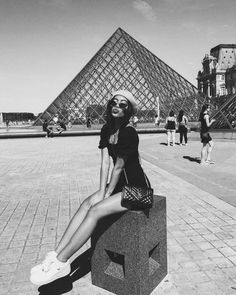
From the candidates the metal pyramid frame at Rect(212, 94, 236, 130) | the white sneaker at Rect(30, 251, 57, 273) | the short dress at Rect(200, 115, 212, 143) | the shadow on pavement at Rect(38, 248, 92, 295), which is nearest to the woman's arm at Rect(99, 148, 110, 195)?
the white sneaker at Rect(30, 251, 57, 273)

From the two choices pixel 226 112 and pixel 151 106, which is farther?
pixel 151 106

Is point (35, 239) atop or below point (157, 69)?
below

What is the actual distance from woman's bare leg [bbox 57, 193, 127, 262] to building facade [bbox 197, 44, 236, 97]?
9473cm

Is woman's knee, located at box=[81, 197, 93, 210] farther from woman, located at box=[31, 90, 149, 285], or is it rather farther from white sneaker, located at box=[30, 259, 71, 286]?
white sneaker, located at box=[30, 259, 71, 286]

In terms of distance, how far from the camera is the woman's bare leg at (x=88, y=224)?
8.52ft

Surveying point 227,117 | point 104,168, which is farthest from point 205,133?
point 227,117

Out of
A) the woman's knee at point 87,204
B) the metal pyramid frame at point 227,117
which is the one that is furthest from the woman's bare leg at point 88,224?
the metal pyramid frame at point 227,117

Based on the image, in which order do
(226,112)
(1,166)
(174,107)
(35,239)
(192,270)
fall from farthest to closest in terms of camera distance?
(174,107) → (226,112) → (1,166) → (35,239) → (192,270)

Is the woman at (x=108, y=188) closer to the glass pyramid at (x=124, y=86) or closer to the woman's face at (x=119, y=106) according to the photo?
the woman's face at (x=119, y=106)

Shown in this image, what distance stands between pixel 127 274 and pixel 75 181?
16.2ft

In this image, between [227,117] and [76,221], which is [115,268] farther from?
[227,117]

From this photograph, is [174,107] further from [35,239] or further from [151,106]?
[35,239]

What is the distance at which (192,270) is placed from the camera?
3.09 meters

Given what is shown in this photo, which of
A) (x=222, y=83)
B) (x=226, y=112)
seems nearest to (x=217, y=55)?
(x=222, y=83)
